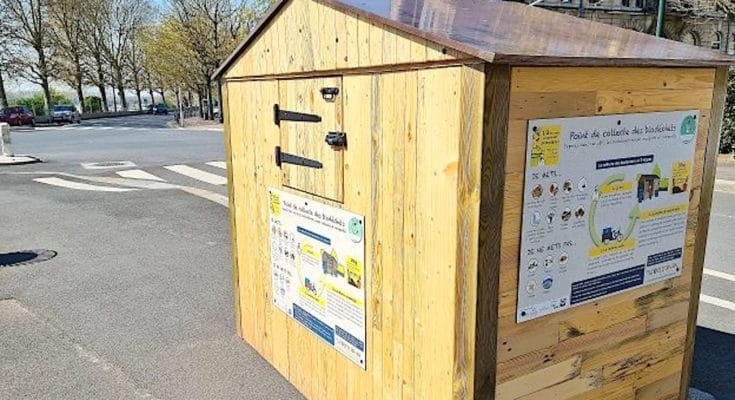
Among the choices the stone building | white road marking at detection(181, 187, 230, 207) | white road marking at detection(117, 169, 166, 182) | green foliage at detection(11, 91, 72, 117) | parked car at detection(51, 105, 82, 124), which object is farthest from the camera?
green foliage at detection(11, 91, 72, 117)

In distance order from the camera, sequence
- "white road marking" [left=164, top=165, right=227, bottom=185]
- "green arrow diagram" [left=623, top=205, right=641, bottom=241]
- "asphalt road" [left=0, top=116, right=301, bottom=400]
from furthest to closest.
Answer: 1. "white road marking" [left=164, top=165, right=227, bottom=185]
2. "asphalt road" [left=0, top=116, right=301, bottom=400]
3. "green arrow diagram" [left=623, top=205, right=641, bottom=241]

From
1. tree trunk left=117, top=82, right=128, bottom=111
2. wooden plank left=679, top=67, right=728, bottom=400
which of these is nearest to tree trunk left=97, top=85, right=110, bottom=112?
tree trunk left=117, top=82, right=128, bottom=111

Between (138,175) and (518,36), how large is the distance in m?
12.9

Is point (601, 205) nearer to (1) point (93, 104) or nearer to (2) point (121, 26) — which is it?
(2) point (121, 26)

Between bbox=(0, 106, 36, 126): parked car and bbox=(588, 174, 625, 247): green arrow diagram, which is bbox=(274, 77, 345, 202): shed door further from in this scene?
bbox=(0, 106, 36, 126): parked car

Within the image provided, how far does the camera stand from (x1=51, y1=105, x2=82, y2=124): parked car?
145 ft

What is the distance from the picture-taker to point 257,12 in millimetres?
37250

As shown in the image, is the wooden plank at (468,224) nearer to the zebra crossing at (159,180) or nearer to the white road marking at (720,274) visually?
the white road marking at (720,274)

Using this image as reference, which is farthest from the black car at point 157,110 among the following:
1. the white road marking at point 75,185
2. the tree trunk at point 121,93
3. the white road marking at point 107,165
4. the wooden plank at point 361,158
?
the wooden plank at point 361,158

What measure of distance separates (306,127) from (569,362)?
1906mm

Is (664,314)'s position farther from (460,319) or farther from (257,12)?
(257,12)

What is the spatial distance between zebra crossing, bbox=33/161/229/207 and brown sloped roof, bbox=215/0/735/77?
287 inches

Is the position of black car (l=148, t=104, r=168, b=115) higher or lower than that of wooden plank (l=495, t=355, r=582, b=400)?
lower

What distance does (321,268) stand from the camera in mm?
3381
